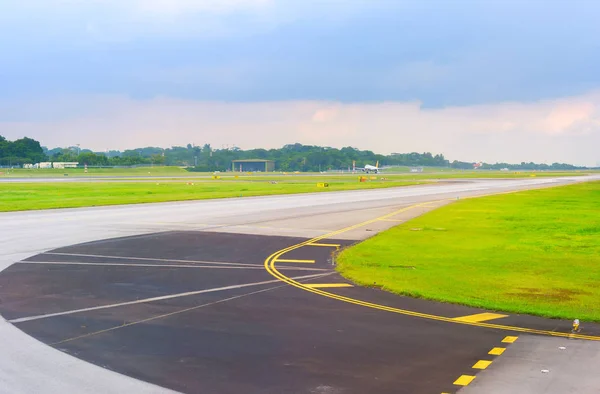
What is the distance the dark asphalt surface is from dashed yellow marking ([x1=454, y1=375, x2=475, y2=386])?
150 millimetres

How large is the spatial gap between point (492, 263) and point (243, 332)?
41.6ft

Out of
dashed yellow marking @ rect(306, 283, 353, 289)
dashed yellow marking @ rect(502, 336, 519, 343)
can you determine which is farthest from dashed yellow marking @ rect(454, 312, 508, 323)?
dashed yellow marking @ rect(306, 283, 353, 289)

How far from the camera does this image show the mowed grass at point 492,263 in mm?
16438

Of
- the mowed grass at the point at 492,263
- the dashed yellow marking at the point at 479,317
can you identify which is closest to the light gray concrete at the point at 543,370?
the dashed yellow marking at the point at 479,317

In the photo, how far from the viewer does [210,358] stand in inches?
438

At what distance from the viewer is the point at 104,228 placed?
34.0 m

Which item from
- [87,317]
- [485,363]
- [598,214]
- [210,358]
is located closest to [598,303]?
[485,363]

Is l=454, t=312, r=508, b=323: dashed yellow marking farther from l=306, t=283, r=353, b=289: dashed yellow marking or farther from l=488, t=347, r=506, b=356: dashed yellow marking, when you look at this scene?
l=306, t=283, r=353, b=289: dashed yellow marking

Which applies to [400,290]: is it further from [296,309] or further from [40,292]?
[40,292]

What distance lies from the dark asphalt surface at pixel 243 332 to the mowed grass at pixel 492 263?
1.28 metres

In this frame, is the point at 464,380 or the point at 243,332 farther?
the point at 243,332

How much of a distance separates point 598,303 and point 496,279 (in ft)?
13.1

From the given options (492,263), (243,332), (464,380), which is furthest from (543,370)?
(492,263)

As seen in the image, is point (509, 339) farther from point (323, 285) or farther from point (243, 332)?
point (323, 285)
